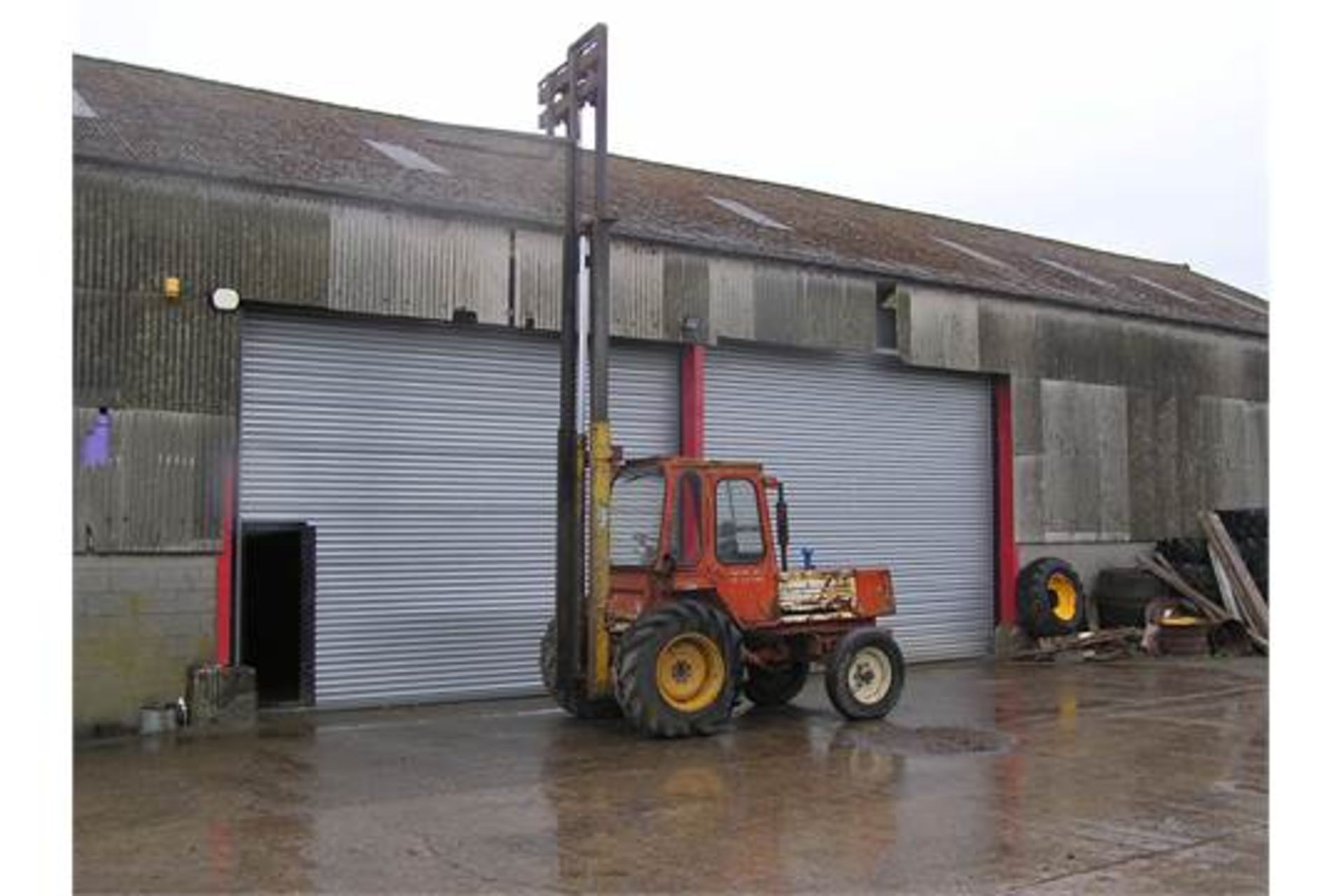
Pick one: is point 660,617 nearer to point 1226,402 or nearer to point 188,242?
point 188,242

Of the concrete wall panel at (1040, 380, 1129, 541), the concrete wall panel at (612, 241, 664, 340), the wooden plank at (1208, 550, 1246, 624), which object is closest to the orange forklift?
the concrete wall panel at (612, 241, 664, 340)

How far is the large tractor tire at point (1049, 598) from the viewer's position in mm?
17562

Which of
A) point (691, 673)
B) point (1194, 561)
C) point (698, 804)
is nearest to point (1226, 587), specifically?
point (1194, 561)

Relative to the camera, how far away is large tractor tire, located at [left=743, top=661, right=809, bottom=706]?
12.5 metres

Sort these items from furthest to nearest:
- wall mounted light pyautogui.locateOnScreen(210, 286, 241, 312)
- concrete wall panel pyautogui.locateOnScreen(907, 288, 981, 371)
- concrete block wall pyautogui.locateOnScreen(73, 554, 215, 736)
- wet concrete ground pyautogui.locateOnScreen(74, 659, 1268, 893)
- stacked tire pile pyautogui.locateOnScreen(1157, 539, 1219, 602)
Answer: stacked tire pile pyautogui.locateOnScreen(1157, 539, 1219, 602)
concrete wall panel pyautogui.locateOnScreen(907, 288, 981, 371)
wall mounted light pyautogui.locateOnScreen(210, 286, 241, 312)
concrete block wall pyautogui.locateOnScreen(73, 554, 215, 736)
wet concrete ground pyautogui.locateOnScreen(74, 659, 1268, 893)

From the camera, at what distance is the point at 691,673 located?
35.1ft

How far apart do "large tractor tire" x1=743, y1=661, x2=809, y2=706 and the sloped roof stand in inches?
203

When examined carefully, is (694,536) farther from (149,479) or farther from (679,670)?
(149,479)

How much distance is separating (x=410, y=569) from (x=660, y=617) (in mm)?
4099

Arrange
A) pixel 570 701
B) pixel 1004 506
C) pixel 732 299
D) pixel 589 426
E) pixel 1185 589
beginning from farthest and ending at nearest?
pixel 1185 589 → pixel 1004 506 → pixel 732 299 → pixel 570 701 → pixel 589 426

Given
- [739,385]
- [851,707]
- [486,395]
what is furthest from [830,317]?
[851,707]

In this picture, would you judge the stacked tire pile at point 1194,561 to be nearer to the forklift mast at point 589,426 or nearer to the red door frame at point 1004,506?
the red door frame at point 1004,506

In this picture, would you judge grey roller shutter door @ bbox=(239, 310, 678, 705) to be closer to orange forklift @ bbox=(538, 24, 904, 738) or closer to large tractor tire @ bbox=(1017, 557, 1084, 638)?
orange forklift @ bbox=(538, 24, 904, 738)

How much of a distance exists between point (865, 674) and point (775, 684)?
3.43ft
